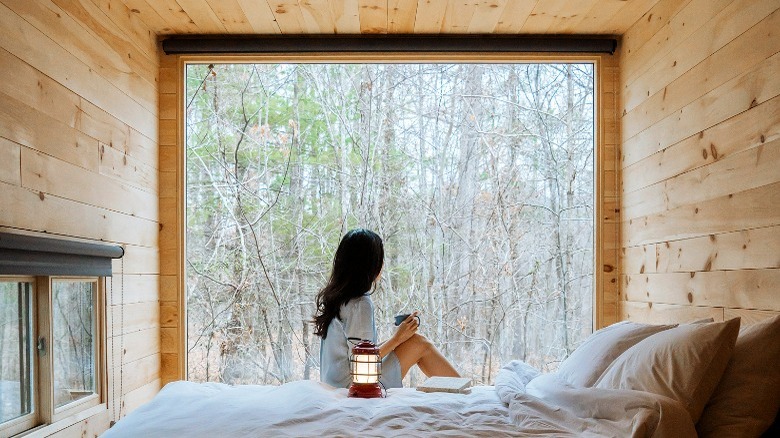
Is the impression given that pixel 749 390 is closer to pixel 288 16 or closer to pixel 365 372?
pixel 365 372

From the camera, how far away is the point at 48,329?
2865 millimetres

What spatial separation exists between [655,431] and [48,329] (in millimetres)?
2223

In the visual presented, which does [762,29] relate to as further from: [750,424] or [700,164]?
[750,424]

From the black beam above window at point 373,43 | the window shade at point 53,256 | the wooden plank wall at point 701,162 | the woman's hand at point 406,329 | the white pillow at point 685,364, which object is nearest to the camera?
the white pillow at point 685,364

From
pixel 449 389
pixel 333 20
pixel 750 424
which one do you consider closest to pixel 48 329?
pixel 449 389

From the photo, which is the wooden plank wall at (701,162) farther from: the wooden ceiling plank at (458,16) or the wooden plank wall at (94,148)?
the wooden plank wall at (94,148)

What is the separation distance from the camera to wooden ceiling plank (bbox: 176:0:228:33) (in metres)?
3.71

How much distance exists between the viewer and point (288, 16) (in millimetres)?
3916

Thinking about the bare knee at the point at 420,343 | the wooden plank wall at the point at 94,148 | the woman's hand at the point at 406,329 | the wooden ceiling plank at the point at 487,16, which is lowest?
the bare knee at the point at 420,343

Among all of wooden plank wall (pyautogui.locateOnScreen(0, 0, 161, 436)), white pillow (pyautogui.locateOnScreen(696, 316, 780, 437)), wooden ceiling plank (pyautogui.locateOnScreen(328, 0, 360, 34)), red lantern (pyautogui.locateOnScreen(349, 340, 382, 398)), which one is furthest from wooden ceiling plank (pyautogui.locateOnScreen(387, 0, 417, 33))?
white pillow (pyautogui.locateOnScreen(696, 316, 780, 437))

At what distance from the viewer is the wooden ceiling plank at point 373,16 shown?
3.72 m

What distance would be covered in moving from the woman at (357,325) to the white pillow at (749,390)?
154 centimetres

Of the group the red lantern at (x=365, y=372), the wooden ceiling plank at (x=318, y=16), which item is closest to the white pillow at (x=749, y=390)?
the red lantern at (x=365, y=372)

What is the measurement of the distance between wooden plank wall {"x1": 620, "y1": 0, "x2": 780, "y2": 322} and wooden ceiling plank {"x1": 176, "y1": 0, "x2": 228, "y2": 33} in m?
A: 2.26
